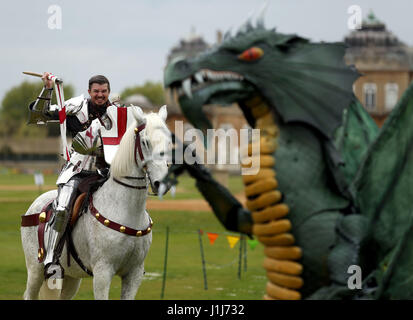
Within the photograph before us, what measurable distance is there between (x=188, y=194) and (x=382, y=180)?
104 feet

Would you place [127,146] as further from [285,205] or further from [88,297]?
[88,297]

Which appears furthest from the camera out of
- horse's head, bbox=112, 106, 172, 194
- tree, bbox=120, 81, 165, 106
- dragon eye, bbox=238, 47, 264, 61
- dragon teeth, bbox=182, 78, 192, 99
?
tree, bbox=120, 81, 165, 106

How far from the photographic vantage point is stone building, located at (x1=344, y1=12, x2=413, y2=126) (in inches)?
2500

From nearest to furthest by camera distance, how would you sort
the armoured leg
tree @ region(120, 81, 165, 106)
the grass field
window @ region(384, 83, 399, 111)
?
the armoured leg < the grass field < window @ region(384, 83, 399, 111) < tree @ region(120, 81, 165, 106)

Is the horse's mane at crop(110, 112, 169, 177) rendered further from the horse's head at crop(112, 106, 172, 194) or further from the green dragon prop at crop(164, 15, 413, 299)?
the green dragon prop at crop(164, 15, 413, 299)

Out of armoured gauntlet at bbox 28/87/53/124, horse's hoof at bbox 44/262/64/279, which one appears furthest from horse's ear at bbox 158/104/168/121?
horse's hoof at bbox 44/262/64/279

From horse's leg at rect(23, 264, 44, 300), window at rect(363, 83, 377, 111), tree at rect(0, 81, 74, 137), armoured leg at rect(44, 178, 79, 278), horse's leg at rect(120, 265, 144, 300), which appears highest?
armoured leg at rect(44, 178, 79, 278)

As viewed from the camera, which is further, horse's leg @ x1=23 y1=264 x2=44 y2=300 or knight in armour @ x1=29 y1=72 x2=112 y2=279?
horse's leg @ x1=23 y1=264 x2=44 y2=300

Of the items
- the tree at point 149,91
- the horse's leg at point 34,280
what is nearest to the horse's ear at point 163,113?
the horse's leg at point 34,280

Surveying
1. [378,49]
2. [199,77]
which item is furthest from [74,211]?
[378,49]

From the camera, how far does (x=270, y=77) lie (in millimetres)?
3988

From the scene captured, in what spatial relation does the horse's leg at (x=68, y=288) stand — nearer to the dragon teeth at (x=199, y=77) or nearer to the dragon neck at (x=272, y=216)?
the dragon neck at (x=272, y=216)
